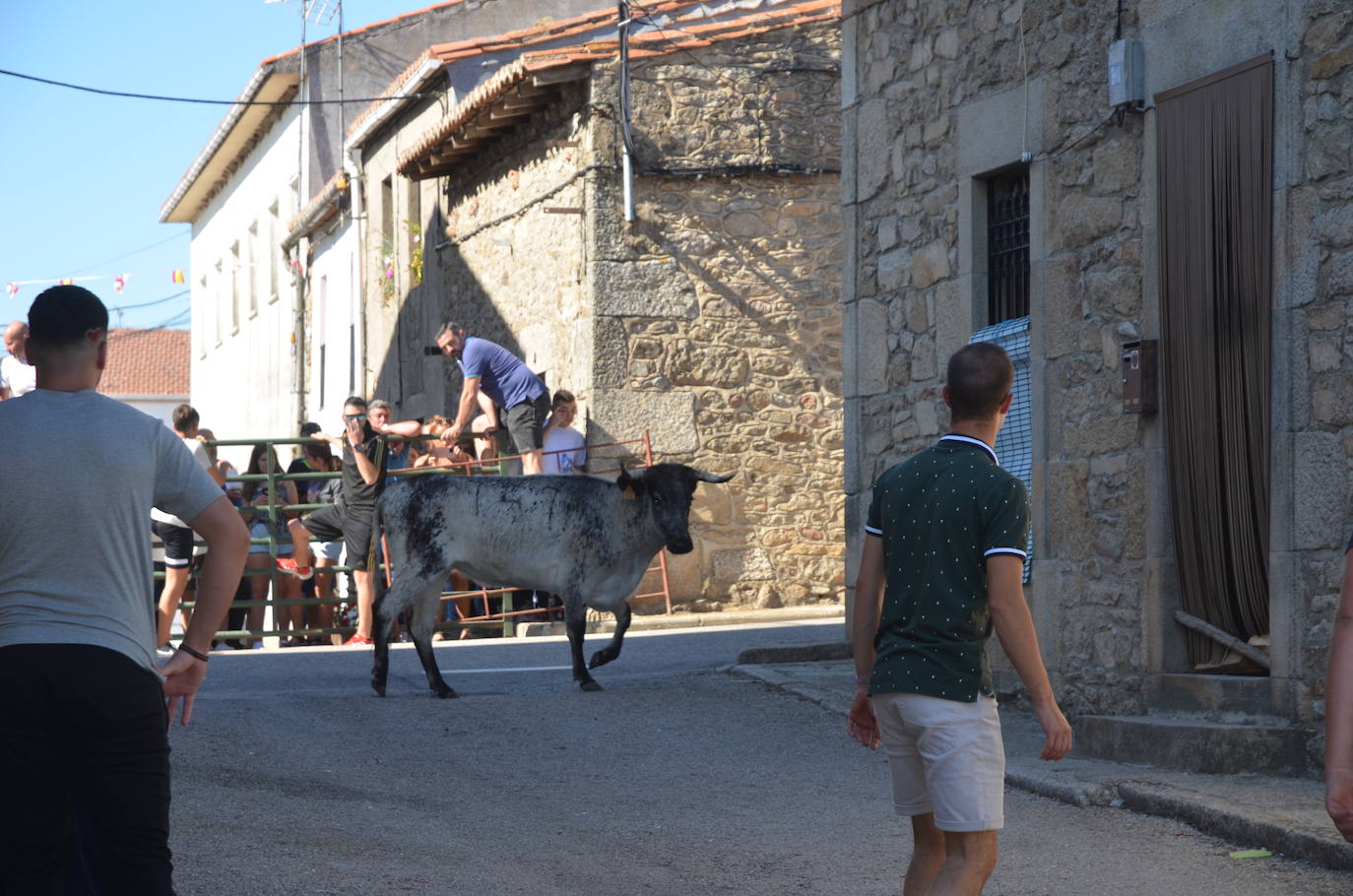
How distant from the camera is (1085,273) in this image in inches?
357

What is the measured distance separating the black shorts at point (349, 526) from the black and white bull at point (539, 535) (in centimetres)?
329

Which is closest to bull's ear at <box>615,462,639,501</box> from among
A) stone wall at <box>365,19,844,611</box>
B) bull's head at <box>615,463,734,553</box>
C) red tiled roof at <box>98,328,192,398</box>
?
bull's head at <box>615,463,734,553</box>

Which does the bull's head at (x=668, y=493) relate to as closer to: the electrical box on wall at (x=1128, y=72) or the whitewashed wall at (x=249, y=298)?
the electrical box on wall at (x=1128, y=72)

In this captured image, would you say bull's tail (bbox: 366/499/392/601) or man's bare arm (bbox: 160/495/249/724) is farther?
bull's tail (bbox: 366/499/392/601)

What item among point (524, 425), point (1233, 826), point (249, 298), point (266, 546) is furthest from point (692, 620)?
point (249, 298)

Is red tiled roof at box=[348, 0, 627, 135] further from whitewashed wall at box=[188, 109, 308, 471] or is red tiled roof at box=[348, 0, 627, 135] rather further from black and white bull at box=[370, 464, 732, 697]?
whitewashed wall at box=[188, 109, 308, 471]

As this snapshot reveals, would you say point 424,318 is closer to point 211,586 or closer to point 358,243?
point 358,243

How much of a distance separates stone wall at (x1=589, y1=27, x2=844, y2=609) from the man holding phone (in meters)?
2.46

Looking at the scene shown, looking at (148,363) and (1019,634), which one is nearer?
(1019,634)

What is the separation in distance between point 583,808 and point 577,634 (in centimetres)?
370

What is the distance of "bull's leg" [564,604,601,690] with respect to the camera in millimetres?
10578

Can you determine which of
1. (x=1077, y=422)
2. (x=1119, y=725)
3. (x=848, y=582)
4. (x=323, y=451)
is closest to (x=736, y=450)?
(x=323, y=451)

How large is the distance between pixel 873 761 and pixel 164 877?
16.3 ft

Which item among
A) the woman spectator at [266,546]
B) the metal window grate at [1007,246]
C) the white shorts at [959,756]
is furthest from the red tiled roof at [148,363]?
the white shorts at [959,756]
